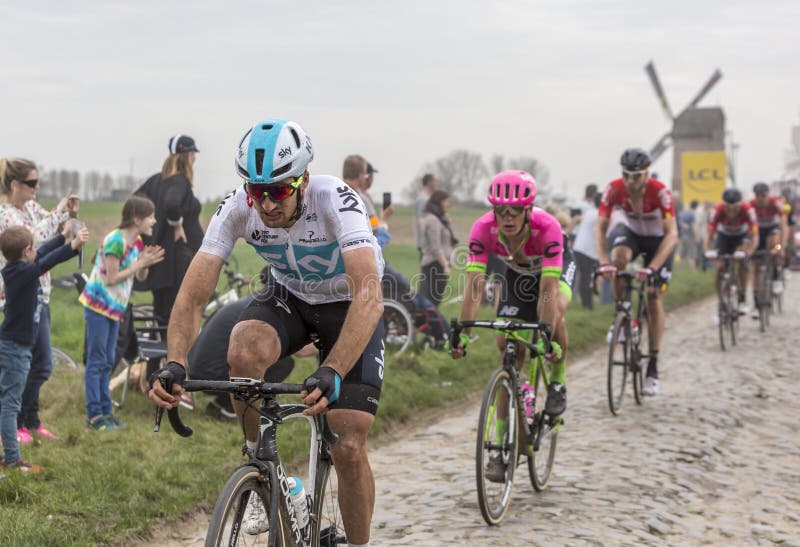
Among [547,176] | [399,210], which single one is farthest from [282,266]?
[547,176]

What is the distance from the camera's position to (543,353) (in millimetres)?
7180

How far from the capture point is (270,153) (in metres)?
4.04

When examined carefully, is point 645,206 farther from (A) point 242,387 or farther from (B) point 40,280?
(A) point 242,387

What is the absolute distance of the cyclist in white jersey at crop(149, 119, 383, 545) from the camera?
13.5 feet

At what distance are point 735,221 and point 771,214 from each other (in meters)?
2.41

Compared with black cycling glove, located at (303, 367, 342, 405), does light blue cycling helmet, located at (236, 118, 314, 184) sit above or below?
above

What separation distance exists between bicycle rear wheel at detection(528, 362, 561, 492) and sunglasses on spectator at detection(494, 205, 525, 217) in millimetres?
1190

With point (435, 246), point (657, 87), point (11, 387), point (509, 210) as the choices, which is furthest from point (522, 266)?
point (657, 87)

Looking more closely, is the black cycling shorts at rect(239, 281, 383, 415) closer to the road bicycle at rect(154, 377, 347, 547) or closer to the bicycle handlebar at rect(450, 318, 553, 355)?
the road bicycle at rect(154, 377, 347, 547)

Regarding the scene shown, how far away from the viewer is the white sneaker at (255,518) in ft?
12.5

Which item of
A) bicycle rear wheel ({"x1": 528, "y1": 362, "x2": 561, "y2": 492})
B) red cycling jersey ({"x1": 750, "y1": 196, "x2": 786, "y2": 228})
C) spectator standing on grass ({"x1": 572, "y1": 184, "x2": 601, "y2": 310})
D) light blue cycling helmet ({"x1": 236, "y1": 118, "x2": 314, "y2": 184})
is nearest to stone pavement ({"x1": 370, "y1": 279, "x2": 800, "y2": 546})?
bicycle rear wheel ({"x1": 528, "y1": 362, "x2": 561, "y2": 492})

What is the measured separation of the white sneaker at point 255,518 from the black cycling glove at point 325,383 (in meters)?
0.52

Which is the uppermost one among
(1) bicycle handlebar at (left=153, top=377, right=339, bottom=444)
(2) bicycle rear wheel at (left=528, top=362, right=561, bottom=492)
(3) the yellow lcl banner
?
(3) the yellow lcl banner

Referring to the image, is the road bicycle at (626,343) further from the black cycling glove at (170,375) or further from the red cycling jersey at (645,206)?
the black cycling glove at (170,375)
